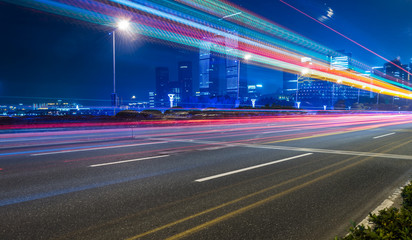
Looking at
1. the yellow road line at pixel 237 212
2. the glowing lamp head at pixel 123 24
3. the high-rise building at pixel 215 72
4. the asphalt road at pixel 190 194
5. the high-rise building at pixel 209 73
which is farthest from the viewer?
the high-rise building at pixel 209 73

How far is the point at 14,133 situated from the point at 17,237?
557 inches

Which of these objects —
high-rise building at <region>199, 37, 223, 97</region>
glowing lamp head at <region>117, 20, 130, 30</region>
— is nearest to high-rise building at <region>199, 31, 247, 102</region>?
high-rise building at <region>199, 37, 223, 97</region>

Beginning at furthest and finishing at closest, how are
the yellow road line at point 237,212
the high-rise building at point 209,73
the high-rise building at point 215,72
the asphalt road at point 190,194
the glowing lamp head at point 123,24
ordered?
1. the high-rise building at point 209,73
2. the high-rise building at point 215,72
3. the glowing lamp head at point 123,24
4. the asphalt road at point 190,194
5. the yellow road line at point 237,212

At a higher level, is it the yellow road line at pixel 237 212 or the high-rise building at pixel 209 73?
the high-rise building at pixel 209 73

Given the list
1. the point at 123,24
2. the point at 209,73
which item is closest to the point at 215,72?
the point at 209,73

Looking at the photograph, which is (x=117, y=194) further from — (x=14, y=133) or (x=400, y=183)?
(x=14, y=133)

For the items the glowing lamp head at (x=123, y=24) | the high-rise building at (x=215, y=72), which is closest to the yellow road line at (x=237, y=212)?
the glowing lamp head at (x=123, y=24)

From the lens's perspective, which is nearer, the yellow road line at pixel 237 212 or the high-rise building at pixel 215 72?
the yellow road line at pixel 237 212

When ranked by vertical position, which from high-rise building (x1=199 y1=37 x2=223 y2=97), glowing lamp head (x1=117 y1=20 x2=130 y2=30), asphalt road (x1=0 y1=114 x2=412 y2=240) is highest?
high-rise building (x1=199 y1=37 x2=223 y2=97)

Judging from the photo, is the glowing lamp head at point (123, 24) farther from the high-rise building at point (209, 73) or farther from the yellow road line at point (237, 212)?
the high-rise building at point (209, 73)

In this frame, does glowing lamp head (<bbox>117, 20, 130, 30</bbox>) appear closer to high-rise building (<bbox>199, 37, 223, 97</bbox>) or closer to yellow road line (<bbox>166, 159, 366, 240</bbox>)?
yellow road line (<bbox>166, 159, 366, 240</bbox>)

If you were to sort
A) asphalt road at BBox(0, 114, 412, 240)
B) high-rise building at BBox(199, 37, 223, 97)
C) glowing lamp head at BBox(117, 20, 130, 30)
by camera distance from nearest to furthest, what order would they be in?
asphalt road at BBox(0, 114, 412, 240) < glowing lamp head at BBox(117, 20, 130, 30) < high-rise building at BBox(199, 37, 223, 97)

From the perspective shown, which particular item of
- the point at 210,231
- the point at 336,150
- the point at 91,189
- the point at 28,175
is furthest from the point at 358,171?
the point at 28,175

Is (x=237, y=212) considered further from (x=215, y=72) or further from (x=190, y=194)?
(x=215, y=72)
